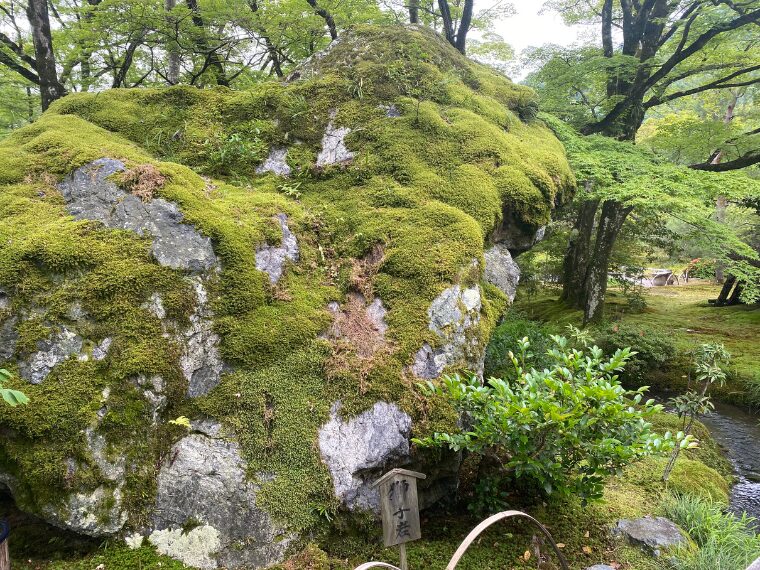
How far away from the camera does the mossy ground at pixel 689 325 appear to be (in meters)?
9.76

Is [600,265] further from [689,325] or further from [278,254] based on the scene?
[278,254]

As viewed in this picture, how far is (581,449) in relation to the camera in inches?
144

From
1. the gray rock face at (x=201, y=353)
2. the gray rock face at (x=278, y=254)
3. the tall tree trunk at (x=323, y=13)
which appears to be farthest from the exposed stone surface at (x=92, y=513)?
the tall tree trunk at (x=323, y=13)

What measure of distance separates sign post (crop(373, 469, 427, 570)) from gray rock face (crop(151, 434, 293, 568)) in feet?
3.22

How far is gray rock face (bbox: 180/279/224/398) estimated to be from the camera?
4.01 meters

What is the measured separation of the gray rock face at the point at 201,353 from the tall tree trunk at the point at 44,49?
7258 mm

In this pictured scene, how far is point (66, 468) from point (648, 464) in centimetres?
711

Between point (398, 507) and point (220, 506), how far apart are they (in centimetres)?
155

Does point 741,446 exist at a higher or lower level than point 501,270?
lower

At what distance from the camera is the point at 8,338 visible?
3580 millimetres

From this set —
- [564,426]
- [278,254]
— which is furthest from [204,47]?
[564,426]

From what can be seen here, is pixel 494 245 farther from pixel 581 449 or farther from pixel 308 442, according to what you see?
pixel 308 442

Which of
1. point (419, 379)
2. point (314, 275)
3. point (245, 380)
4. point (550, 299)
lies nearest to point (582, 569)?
point (419, 379)

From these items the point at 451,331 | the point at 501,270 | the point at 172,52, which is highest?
the point at 172,52
